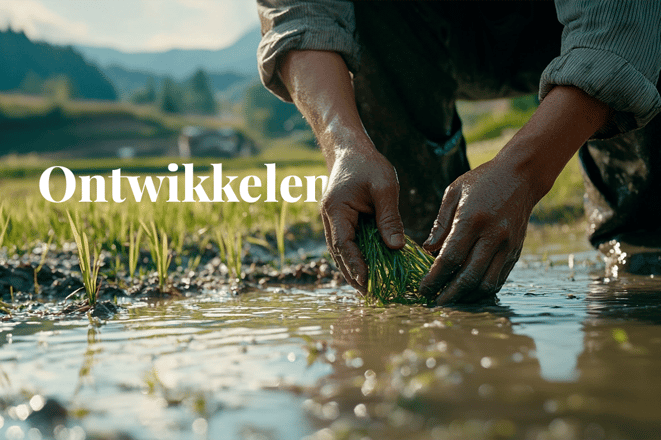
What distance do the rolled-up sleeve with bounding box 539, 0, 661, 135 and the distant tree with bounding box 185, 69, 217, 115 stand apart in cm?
12159

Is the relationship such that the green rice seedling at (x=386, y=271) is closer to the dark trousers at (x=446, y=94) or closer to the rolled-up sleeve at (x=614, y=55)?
the rolled-up sleeve at (x=614, y=55)

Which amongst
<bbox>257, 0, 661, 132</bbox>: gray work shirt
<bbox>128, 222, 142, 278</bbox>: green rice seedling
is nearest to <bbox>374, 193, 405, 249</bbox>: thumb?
<bbox>257, 0, 661, 132</bbox>: gray work shirt

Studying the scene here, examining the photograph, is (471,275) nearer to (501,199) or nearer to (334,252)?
(501,199)

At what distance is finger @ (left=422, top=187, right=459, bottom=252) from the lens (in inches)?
67.7

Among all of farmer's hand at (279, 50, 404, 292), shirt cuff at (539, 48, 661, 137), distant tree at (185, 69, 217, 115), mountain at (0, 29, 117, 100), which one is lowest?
farmer's hand at (279, 50, 404, 292)

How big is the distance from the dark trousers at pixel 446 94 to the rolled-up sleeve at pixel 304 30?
0.90ft

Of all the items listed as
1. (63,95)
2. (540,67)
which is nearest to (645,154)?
(540,67)

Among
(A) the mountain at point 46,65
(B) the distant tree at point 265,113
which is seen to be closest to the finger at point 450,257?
(B) the distant tree at point 265,113

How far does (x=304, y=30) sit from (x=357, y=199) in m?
0.78

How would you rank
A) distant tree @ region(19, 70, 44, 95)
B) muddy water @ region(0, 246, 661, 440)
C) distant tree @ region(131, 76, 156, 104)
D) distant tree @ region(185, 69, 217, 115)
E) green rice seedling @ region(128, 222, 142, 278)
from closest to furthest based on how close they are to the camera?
1. muddy water @ region(0, 246, 661, 440)
2. green rice seedling @ region(128, 222, 142, 278)
3. distant tree @ region(19, 70, 44, 95)
4. distant tree @ region(131, 76, 156, 104)
5. distant tree @ region(185, 69, 217, 115)

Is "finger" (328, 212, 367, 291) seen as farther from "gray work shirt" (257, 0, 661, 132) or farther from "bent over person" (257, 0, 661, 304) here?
"gray work shirt" (257, 0, 661, 132)

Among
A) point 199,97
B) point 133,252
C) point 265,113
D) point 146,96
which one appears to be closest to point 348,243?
point 133,252

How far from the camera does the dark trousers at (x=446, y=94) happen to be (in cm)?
262

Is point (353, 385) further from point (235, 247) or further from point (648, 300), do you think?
point (235, 247)
